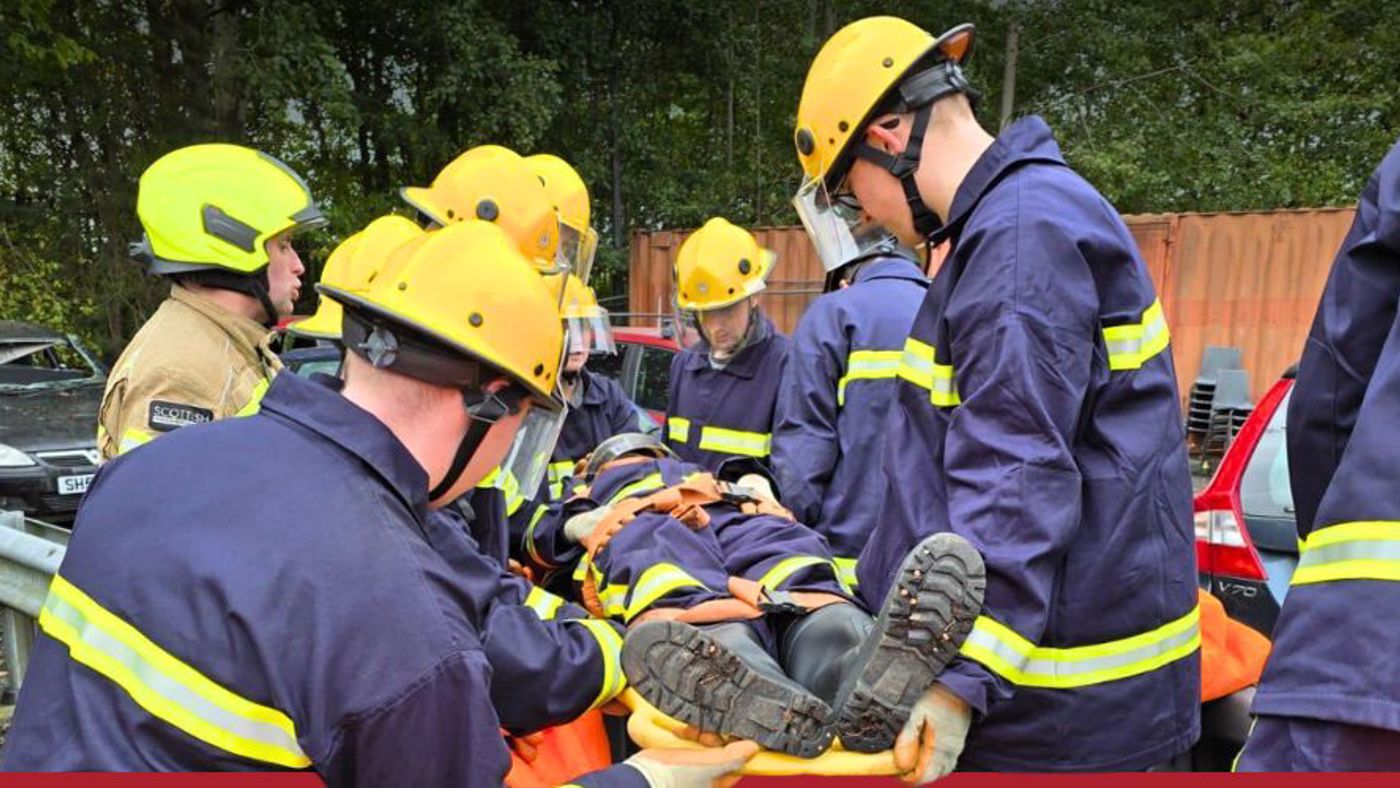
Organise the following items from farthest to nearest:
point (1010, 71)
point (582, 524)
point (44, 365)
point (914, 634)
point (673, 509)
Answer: point (1010, 71), point (44, 365), point (582, 524), point (673, 509), point (914, 634)

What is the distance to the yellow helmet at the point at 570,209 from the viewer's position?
4.12 metres

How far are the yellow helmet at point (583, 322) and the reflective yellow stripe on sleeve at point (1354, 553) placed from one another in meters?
2.91

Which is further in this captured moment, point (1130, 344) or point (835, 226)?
point (835, 226)

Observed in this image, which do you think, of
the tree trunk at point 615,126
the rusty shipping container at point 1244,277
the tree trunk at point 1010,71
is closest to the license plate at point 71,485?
the rusty shipping container at point 1244,277

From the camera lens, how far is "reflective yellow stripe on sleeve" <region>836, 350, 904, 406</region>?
3.34 meters

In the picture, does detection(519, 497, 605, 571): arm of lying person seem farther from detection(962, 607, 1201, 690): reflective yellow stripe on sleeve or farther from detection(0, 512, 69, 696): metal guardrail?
detection(962, 607, 1201, 690): reflective yellow stripe on sleeve

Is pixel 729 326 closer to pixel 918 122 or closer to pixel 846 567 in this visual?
pixel 846 567

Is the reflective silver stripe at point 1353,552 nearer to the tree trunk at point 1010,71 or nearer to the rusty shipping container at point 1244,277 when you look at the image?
the rusty shipping container at point 1244,277

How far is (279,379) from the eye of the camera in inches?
60.6

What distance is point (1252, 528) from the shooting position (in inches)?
136

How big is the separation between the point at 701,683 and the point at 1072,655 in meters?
0.71

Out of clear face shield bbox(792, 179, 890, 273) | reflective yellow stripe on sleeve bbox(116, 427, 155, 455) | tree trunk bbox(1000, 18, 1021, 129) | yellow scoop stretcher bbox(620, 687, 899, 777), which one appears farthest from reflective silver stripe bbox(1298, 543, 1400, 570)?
tree trunk bbox(1000, 18, 1021, 129)

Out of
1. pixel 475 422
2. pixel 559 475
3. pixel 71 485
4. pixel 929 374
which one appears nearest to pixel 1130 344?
pixel 929 374

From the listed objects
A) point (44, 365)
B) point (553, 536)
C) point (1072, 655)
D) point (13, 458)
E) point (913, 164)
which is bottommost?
point (13, 458)
